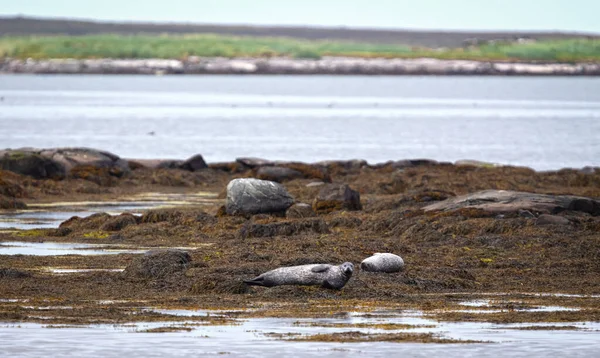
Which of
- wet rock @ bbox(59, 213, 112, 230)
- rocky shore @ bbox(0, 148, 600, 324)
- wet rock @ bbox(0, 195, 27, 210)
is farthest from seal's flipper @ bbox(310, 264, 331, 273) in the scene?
wet rock @ bbox(0, 195, 27, 210)

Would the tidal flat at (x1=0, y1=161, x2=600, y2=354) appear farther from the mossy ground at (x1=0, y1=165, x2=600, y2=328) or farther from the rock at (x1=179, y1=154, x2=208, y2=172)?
the rock at (x1=179, y1=154, x2=208, y2=172)

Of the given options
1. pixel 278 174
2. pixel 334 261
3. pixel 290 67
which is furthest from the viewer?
pixel 290 67

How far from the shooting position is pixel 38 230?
72.1 feet

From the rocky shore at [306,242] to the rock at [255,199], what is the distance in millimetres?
23

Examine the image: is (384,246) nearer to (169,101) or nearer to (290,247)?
(290,247)

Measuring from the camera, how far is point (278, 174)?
33344 millimetres

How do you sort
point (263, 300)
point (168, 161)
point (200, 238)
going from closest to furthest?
point (263, 300) < point (200, 238) < point (168, 161)

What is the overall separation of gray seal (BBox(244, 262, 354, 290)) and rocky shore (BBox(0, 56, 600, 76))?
16112cm

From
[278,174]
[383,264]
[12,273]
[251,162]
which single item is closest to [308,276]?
[383,264]

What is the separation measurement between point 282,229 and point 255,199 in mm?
2852

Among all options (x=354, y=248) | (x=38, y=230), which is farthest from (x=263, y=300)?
(x=38, y=230)

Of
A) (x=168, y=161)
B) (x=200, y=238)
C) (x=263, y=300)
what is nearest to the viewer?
(x=263, y=300)

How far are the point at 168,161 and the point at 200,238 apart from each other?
16.7 metres

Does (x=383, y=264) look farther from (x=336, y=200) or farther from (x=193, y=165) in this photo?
(x=193, y=165)
